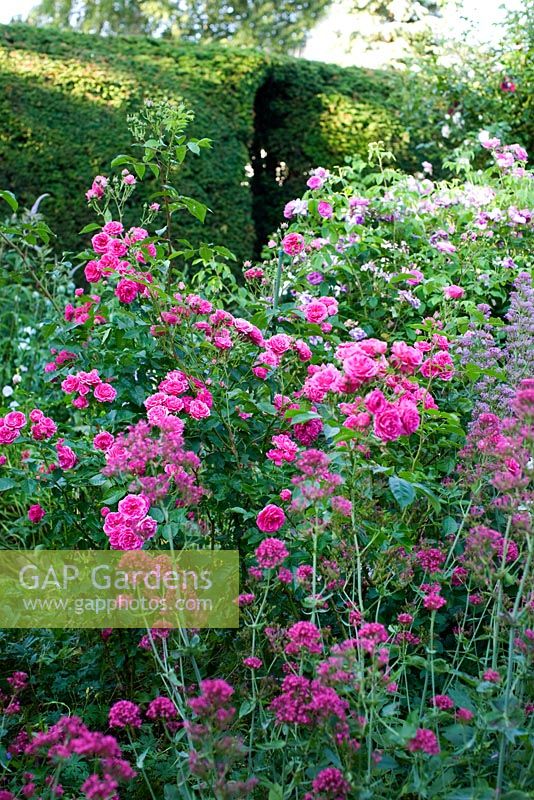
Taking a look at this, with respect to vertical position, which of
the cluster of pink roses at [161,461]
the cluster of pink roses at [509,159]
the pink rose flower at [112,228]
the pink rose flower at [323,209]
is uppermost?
the cluster of pink roses at [509,159]

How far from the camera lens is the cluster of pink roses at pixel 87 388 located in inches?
84.1

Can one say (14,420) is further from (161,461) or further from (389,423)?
(389,423)

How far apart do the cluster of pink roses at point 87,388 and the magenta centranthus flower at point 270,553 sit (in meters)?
0.76

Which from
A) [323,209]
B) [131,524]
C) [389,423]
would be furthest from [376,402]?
[323,209]

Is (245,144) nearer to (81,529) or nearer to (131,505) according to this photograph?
(81,529)

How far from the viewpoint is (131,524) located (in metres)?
1.70

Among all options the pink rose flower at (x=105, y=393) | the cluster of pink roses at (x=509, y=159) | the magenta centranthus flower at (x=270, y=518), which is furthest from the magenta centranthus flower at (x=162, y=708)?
the cluster of pink roses at (x=509, y=159)

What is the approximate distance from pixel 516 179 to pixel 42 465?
9.32 ft

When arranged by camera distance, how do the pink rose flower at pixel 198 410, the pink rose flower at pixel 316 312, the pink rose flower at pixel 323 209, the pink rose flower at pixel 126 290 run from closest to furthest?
the pink rose flower at pixel 198 410
the pink rose flower at pixel 126 290
the pink rose flower at pixel 316 312
the pink rose flower at pixel 323 209

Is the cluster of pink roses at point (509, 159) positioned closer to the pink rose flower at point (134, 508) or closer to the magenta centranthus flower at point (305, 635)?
the pink rose flower at point (134, 508)

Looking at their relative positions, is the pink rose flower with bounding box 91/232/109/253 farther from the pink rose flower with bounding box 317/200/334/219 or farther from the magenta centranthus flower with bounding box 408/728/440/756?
the magenta centranthus flower with bounding box 408/728/440/756

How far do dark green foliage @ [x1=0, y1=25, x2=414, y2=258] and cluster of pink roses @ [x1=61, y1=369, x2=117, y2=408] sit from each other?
4.27 m

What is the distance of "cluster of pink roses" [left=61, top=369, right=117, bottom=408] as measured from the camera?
84.1 inches

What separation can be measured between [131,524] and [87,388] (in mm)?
608
